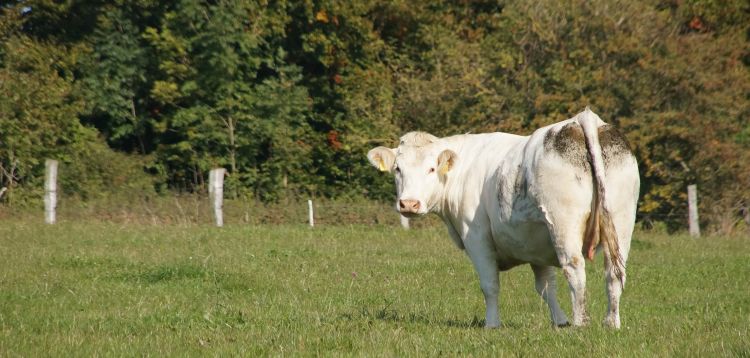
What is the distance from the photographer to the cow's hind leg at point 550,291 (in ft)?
32.9

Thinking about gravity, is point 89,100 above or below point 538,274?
above

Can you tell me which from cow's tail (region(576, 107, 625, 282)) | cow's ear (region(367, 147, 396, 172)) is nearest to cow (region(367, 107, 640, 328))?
cow's tail (region(576, 107, 625, 282))

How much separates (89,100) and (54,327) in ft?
78.9

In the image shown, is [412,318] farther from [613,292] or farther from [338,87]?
[338,87]

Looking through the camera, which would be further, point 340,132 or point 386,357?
point 340,132

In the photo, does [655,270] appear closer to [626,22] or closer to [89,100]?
[626,22]

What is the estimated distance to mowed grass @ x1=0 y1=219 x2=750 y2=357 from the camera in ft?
26.5

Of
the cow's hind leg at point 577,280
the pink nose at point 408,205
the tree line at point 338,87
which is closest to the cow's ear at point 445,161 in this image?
the pink nose at point 408,205

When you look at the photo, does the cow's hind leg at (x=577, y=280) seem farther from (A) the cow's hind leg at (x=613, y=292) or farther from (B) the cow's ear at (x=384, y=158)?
(B) the cow's ear at (x=384, y=158)

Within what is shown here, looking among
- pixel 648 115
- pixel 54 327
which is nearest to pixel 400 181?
pixel 54 327

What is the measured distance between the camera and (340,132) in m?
36.0

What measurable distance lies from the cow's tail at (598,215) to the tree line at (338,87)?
19.5m

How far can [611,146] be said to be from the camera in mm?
8773

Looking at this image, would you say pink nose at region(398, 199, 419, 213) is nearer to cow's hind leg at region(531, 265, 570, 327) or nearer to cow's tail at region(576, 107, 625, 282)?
cow's hind leg at region(531, 265, 570, 327)
